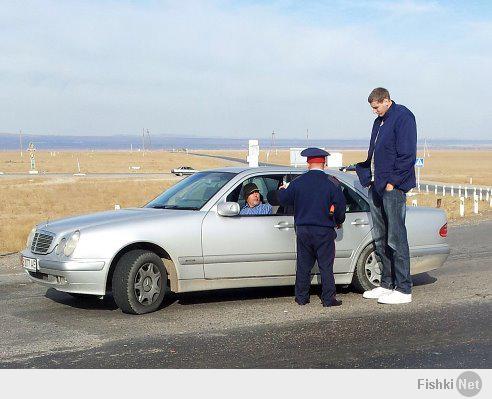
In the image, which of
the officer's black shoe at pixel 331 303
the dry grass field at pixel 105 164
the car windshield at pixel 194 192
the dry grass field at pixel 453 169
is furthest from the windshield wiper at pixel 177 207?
the dry grass field at pixel 105 164

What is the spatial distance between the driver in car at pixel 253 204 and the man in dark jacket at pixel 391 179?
1.11m

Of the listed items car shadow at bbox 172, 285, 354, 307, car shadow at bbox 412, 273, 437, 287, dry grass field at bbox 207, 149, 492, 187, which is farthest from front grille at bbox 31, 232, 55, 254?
dry grass field at bbox 207, 149, 492, 187

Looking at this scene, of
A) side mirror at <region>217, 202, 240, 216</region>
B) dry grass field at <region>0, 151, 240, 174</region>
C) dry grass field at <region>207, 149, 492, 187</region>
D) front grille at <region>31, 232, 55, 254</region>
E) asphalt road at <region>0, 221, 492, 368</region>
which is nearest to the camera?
asphalt road at <region>0, 221, 492, 368</region>

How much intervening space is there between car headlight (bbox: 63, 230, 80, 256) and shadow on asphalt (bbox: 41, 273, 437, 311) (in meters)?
0.90

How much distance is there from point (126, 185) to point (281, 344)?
42.9m

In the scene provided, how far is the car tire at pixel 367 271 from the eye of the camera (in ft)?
28.4

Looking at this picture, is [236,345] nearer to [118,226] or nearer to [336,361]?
[336,361]

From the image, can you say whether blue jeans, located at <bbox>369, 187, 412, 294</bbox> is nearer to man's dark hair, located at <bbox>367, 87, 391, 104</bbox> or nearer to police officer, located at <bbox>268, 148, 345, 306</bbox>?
police officer, located at <bbox>268, 148, 345, 306</bbox>

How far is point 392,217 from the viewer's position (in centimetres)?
800

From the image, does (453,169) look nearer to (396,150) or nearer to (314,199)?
(396,150)

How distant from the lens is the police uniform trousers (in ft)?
25.7

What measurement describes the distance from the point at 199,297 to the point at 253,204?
4.25 feet

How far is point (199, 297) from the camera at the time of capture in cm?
873

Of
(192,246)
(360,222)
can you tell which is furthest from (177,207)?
(360,222)
